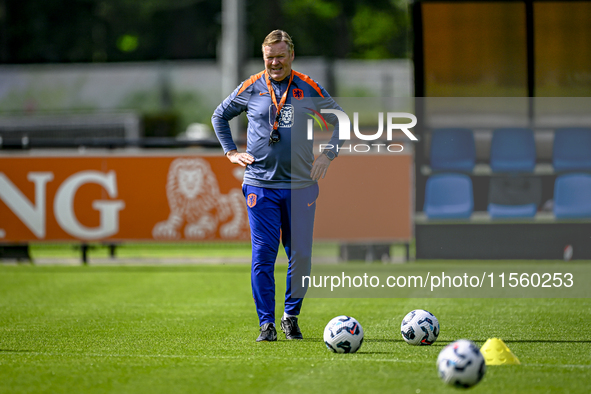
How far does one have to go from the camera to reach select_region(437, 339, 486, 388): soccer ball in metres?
4.77

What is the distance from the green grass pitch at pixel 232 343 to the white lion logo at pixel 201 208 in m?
1.68

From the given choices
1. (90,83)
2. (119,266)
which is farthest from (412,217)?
(90,83)

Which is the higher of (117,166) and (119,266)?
(117,166)

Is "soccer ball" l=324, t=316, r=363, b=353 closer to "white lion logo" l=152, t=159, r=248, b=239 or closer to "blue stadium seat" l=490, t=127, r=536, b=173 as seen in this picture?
"blue stadium seat" l=490, t=127, r=536, b=173

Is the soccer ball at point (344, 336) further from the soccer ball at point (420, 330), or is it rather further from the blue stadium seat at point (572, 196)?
the blue stadium seat at point (572, 196)

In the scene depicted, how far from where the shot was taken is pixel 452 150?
35.2 feet

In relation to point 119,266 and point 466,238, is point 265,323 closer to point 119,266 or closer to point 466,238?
point 466,238

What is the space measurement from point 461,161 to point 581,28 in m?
2.58

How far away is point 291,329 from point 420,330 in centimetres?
98

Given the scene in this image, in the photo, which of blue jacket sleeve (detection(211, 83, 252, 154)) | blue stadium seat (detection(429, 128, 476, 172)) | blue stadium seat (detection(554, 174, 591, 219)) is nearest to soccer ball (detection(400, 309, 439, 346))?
blue jacket sleeve (detection(211, 83, 252, 154))

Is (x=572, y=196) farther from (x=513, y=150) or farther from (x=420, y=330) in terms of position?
(x=420, y=330)

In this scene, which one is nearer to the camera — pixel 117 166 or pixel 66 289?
pixel 66 289

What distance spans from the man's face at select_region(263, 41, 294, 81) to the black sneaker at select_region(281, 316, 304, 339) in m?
1.79

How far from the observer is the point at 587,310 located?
772 centimetres
